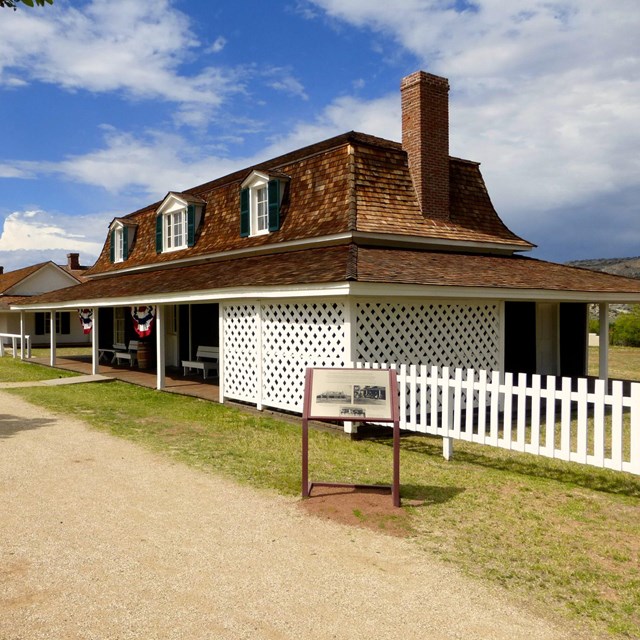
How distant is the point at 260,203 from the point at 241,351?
5.20 meters

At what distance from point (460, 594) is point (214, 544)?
6.77 ft

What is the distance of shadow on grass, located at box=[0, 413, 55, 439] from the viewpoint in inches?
397

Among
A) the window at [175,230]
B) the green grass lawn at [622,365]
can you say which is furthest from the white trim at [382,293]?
the green grass lawn at [622,365]

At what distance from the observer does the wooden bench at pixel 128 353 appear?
21188 mm

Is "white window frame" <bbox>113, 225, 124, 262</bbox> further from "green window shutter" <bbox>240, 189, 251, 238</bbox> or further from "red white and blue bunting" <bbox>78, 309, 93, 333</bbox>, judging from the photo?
"green window shutter" <bbox>240, 189, 251, 238</bbox>

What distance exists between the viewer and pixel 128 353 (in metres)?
22.0

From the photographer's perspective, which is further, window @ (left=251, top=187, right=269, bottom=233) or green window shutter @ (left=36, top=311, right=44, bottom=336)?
green window shutter @ (left=36, top=311, right=44, bottom=336)

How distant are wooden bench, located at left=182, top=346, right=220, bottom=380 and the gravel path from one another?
10.3 metres

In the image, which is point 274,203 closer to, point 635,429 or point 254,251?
point 254,251

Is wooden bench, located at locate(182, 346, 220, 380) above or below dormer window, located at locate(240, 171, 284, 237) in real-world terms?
below

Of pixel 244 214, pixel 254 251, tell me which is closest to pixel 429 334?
pixel 254 251

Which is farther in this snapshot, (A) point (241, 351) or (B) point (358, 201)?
(B) point (358, 201)

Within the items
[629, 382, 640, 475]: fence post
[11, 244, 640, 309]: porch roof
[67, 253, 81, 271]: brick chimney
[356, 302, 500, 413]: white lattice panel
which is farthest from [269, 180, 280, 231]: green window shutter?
[67, 253, 81, 271]: brick chimney

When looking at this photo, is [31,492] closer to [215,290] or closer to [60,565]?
[60,565]
